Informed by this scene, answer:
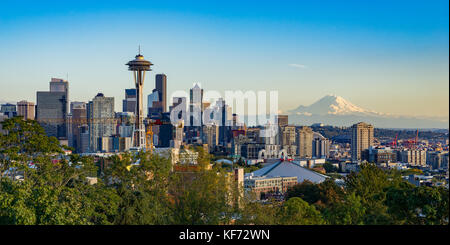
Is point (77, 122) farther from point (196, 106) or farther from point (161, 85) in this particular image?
point (196, 106)

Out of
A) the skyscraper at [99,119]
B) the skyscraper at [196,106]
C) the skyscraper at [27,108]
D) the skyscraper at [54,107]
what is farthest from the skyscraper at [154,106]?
the skyscraper at [27,108]

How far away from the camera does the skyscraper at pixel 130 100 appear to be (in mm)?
32812

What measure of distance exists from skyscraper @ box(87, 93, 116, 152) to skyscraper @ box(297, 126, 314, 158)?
13.9 metres

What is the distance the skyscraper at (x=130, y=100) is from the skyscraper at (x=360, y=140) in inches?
554

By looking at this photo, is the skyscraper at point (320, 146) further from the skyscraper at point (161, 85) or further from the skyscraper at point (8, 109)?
the skyscraper at point (8, 109)

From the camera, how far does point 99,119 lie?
130 ft

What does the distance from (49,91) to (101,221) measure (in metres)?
24.3

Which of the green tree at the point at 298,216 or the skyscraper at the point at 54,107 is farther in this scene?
the skyscraper at the point at 54,107

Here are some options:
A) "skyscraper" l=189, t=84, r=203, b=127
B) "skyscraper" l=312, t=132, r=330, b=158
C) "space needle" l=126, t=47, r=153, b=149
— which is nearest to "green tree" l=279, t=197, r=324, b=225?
"skyscraper" l=189, t=84, r=203, b=127

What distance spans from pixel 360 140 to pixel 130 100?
15.3 m

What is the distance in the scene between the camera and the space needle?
89.8ft

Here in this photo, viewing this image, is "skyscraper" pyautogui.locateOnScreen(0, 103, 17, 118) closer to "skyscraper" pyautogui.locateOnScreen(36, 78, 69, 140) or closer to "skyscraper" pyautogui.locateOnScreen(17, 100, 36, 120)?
"skyscraper" pyautogui.locateOnScreen(17, 100, 36, 120)
